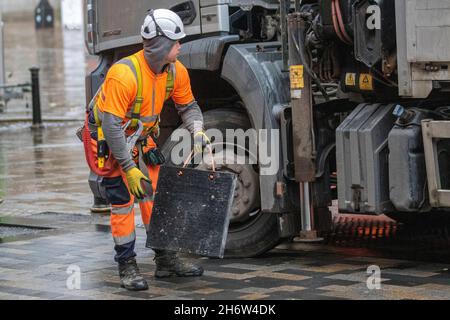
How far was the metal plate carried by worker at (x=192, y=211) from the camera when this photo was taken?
763 cm

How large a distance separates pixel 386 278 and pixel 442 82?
129 cm

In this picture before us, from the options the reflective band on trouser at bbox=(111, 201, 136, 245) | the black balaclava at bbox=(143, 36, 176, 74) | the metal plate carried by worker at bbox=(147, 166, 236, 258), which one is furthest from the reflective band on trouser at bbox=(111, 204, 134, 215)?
the black balaclava at bbox=(143, 36, 176, 74)

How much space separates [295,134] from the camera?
820 centimetres

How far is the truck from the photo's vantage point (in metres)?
7.49

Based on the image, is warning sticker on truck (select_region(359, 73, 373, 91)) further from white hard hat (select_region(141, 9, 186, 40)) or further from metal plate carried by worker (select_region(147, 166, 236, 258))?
white hard hat (select_region(141, 9, 186, 40))

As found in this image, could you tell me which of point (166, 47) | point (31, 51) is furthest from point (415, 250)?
point (31, 51)

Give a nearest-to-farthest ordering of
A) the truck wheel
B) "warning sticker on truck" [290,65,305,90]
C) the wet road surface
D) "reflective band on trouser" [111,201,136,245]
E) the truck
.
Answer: the wet road surface, the truck, "reflective band on trouser" [111,201,136,245], "warning sticker on truck" [290,65,305,90], the truck wheel

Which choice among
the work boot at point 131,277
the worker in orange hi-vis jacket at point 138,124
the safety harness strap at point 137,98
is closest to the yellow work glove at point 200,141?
the worker in orange hi-vis jacket at point 138,124

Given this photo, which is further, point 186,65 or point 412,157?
point 186,65

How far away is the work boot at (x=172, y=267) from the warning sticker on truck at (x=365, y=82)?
1.61 meters

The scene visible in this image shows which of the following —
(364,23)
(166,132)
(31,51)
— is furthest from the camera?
(31,51)

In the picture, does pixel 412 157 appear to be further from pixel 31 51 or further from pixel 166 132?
pixel 31 51

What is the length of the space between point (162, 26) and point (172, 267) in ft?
5.22

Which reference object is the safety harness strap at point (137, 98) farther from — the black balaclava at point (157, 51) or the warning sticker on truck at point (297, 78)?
the warning sticker on truck at point (297, 78)
